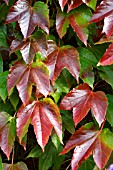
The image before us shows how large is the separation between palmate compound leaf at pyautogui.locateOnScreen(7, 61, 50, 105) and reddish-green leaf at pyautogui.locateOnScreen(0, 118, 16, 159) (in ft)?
0.42

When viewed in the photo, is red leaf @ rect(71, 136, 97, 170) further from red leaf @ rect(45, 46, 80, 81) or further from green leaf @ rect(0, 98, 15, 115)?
green leaf @ rect(0, 98, 15, 115)

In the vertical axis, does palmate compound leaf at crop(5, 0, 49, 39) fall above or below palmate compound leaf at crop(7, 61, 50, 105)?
above

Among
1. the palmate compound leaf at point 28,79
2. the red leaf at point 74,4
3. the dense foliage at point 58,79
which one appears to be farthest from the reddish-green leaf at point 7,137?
the red leaf at point 74,4

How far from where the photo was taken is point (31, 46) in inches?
38.6

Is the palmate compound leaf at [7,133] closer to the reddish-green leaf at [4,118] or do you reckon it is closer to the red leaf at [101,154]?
the reddish-green leaf at [4,118]

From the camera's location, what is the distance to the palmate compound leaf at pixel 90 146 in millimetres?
945

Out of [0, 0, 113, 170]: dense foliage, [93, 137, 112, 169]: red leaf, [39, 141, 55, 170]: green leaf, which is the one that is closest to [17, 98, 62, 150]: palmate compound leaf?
[0, 0, 113, 170]: dense foliage

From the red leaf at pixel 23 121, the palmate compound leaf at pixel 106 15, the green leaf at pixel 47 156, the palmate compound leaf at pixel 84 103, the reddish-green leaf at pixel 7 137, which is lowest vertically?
the green leaf at pixel 47 156

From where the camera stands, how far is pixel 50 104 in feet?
3.23

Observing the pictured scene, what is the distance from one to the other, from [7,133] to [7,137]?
0.01m

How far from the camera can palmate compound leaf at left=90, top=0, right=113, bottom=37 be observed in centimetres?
87

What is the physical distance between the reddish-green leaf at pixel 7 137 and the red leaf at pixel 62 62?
0.21 meters

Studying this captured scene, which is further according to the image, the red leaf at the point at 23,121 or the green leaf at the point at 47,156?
the green leaf at the point at 47,156

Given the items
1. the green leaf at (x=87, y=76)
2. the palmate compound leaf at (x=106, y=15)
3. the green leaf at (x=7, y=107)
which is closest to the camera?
the palmate compound leaf at (x=106, y=15)
